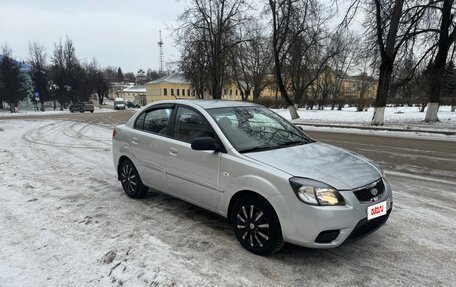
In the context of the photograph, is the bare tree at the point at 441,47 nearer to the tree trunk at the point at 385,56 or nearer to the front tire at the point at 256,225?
the tree trunk at the point at 385,56

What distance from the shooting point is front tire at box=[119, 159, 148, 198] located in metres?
5.43

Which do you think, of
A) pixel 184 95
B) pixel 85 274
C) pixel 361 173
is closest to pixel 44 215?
pixel 85 274

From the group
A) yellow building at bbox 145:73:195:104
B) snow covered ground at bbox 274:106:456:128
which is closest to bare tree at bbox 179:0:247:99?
snow covered ground at bbox 274:106:456:128

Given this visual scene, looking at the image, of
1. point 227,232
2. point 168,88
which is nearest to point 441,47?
point 227,232

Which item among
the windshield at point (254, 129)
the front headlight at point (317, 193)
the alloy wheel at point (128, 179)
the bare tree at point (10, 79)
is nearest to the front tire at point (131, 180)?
the alloy wheel at point (128, 179)

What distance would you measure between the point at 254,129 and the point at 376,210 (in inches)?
69.4

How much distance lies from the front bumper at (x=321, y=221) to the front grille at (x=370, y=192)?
5 centimetres

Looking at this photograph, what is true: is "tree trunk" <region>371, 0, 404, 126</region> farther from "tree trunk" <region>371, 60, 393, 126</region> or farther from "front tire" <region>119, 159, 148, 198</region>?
"front tire" <region>119, 159, 148, 198</region>

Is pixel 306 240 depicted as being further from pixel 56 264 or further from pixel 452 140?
pixel 452 140

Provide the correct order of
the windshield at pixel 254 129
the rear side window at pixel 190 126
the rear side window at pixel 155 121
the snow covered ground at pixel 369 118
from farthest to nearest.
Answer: the snow covered ground at pixel 369 118 < the rear side window at pixel 155 121 < the rear side window at pixel 190 126 < the windshield at pixel 254 129

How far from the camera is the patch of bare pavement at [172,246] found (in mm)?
3229

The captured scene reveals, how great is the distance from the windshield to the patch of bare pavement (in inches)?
46.5

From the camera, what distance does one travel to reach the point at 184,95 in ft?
292

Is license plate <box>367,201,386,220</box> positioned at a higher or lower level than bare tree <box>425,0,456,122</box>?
lower
